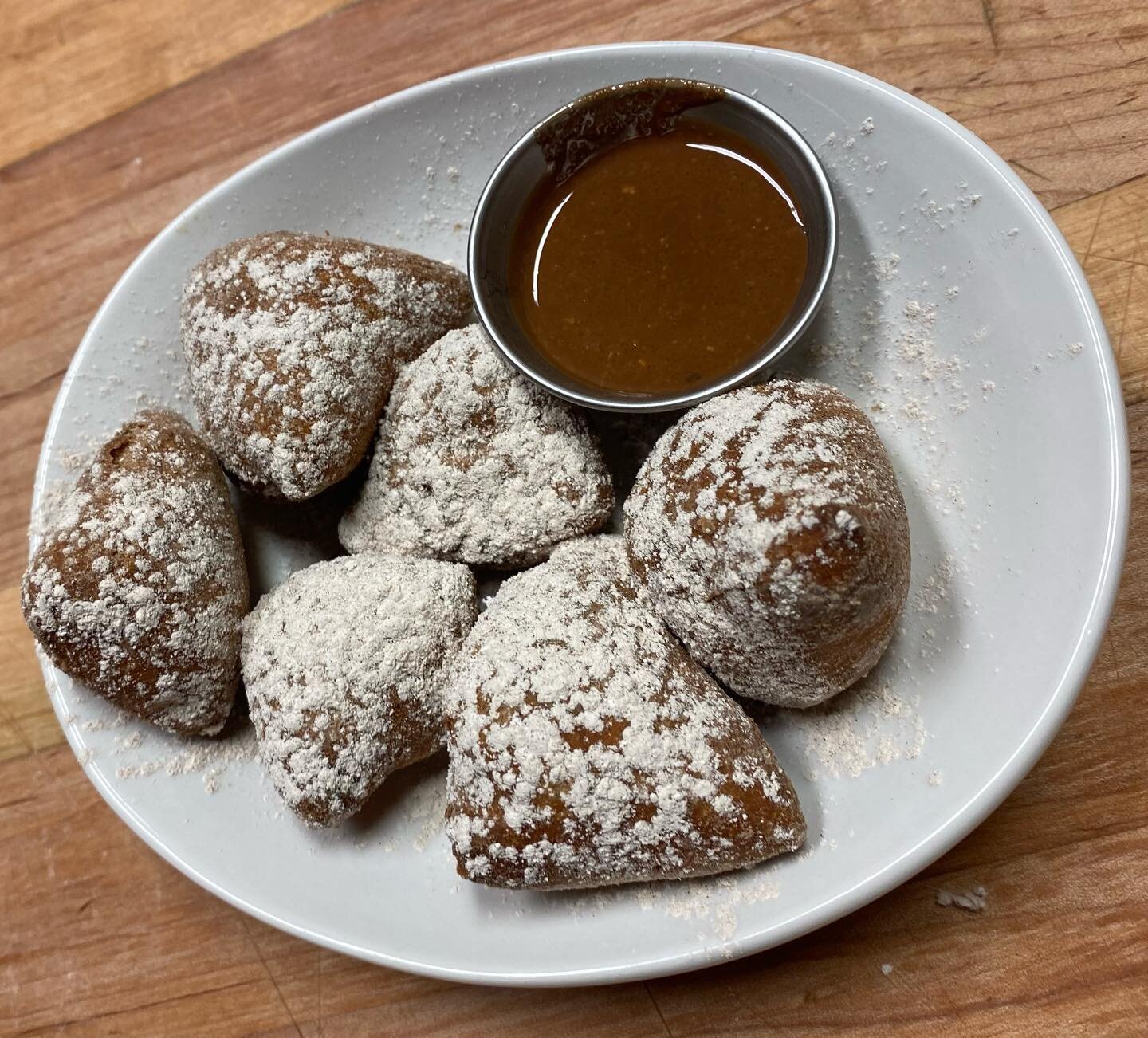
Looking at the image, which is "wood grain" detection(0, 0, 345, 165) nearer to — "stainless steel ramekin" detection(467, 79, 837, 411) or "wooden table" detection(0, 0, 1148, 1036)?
"wooden table" detection(0, 0, 1148, 1036)

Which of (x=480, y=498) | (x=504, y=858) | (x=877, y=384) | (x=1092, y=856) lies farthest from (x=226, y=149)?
(x=1092, y=856)

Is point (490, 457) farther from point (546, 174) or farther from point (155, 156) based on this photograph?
point (155, 156)

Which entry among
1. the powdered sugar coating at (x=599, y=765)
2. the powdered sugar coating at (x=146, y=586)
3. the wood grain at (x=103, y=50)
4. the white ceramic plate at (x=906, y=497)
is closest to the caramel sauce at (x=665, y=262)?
the white ceramic plate at (x=906, y=497)

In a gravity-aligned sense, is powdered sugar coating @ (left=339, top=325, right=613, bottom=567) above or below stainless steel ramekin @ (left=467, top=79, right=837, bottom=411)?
below

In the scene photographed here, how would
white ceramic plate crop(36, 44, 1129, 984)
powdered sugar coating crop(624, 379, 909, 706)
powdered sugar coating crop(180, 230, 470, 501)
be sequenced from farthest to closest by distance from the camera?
powdered sugar coating crop(180, 230, 470, 501) < white ceramic plate crop(36, 44, 1129, 984) < powdered sugar coating crop(624, 379, 909, 706)

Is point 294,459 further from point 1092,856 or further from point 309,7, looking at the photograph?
point 1092,856

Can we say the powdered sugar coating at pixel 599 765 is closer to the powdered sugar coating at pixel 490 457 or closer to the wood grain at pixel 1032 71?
the powdered sugar coating at pixel 490 457

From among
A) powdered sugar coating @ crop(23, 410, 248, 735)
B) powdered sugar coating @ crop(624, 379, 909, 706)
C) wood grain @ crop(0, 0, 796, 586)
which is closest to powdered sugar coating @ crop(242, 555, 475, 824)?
powdered sugar coating @ crop(23, 410, 248, 735)

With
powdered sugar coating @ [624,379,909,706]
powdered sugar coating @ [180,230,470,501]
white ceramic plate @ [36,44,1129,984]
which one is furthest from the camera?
powdered sugar coating @ [180,230,470,501]
